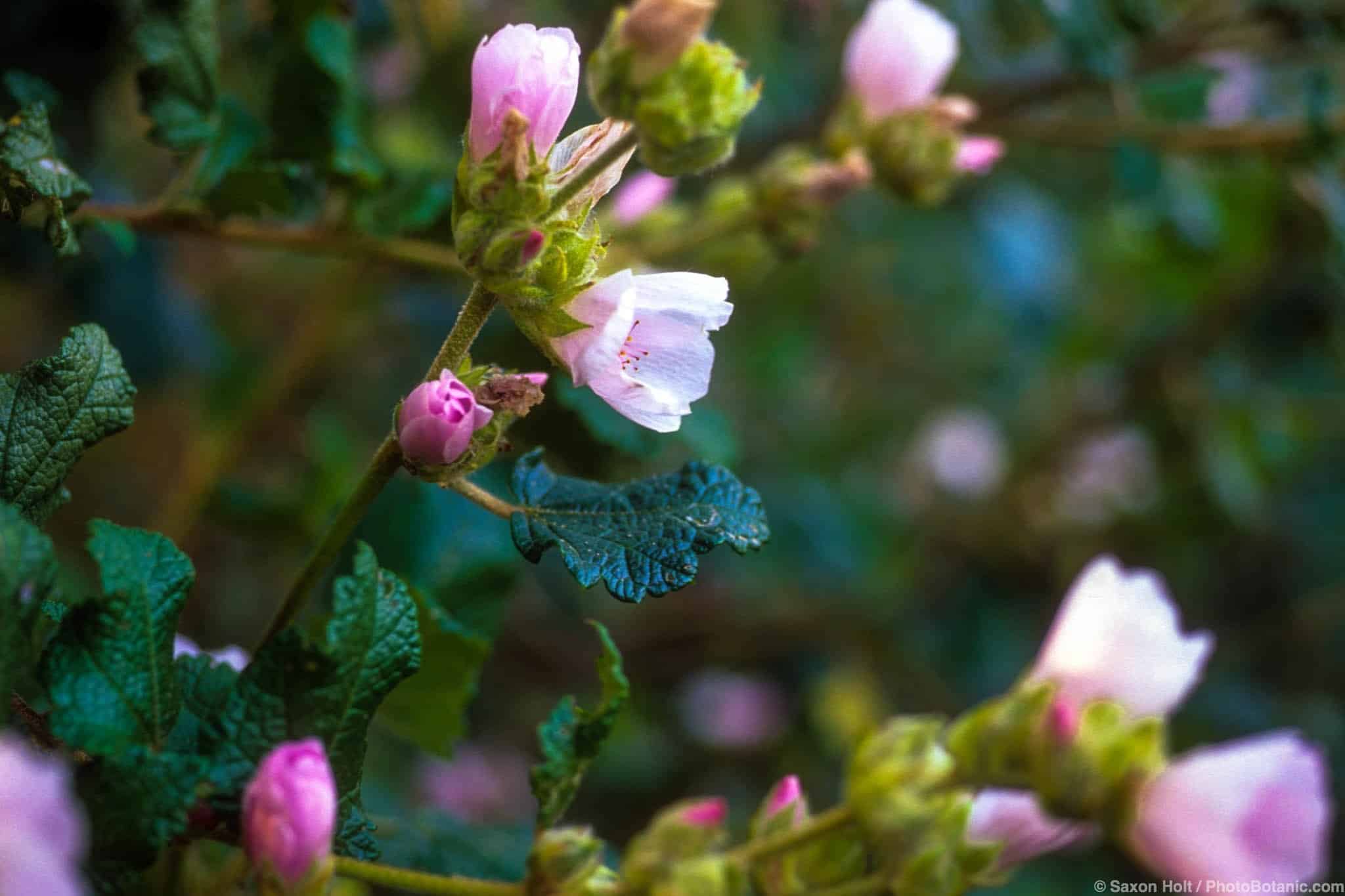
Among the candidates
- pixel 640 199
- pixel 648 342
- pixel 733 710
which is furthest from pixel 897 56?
pixel 733 710

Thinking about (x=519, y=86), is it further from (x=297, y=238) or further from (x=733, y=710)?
(x=733, y=710)

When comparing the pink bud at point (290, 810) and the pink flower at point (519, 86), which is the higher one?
the pink flower at point (519, 86)

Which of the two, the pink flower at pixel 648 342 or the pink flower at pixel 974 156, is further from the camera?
the pink flower at pixel 974 156

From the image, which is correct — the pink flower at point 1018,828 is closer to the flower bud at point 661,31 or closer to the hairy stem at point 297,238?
the flower bud at point 661,31

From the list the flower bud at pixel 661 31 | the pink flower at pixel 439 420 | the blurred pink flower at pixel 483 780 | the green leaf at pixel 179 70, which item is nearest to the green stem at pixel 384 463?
the pink flower at pixel 439 420

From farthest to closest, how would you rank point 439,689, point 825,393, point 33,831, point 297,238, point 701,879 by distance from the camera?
point 825,393 → point 297,238 → point 439,689 → point 701,879 → point 33,831

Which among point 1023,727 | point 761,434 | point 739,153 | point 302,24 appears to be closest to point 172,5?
point 302,24
